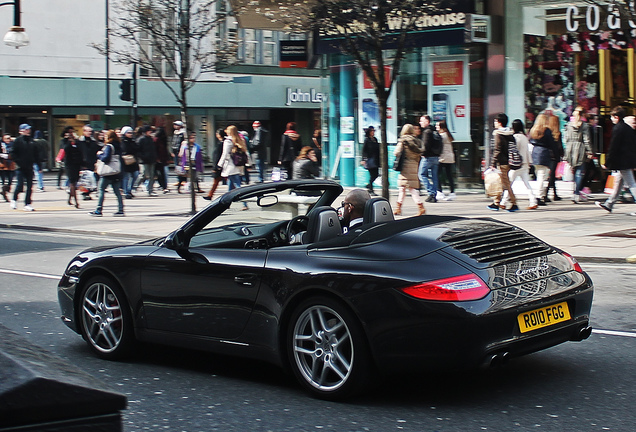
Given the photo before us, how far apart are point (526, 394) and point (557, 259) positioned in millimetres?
839

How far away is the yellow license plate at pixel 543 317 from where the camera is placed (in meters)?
4.84

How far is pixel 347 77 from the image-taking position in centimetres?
2473

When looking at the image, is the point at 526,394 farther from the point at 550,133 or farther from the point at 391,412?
the point at 550,133

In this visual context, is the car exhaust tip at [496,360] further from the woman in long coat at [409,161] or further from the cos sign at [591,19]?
the cos sign at [591,19]

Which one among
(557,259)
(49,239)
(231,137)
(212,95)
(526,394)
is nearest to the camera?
(526,394)

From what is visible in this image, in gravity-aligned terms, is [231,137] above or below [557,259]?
above

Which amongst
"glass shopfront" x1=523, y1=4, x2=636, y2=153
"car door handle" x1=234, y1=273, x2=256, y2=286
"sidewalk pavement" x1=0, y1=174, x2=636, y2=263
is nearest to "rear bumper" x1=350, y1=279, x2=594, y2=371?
"car door handle" x1=234, y1=273, x2=256, y2=286

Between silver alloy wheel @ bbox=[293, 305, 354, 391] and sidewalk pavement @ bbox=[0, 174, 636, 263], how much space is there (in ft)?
A: 21.7

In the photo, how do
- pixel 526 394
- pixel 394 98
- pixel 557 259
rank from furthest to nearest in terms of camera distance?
pixel 394 98 < pixel 557 259 < pixel 526 394

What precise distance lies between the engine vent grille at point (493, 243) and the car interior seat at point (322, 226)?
710 mm

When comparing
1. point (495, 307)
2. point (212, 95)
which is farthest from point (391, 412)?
point (212, 95)

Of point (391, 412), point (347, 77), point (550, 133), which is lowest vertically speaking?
point (391, 412)

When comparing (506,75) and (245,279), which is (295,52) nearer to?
(506,75)

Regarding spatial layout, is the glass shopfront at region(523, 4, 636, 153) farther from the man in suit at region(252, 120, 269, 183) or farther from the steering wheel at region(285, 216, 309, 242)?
the steering wheel at region(285, 216, 309, 242)
